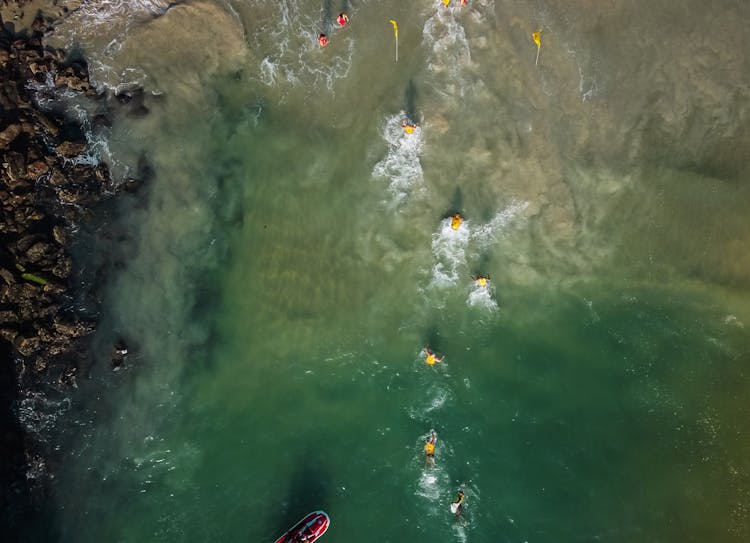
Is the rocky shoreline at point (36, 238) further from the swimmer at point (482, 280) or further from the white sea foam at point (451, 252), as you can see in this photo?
the swimmer at point (482, 280)

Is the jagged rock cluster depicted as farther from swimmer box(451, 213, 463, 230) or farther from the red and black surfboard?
swimmer box(451, 213, 463, 230)

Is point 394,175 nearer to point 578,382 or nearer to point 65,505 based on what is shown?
point 578,382

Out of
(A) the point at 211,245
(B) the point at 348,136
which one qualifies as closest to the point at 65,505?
(A) the point at 211,245

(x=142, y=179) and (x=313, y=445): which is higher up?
(x=142, y=179)

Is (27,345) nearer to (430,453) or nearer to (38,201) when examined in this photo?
(38,201)

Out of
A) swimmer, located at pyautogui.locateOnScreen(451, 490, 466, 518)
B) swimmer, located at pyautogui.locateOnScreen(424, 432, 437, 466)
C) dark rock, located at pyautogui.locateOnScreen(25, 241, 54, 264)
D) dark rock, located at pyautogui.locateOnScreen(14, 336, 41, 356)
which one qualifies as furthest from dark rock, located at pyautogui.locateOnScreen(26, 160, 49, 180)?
swimmer, located at pyautogui.locateOnScreen(451, 490, 466, 518)

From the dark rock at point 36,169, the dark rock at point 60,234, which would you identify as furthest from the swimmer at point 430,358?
the dark rock at point 36,169
